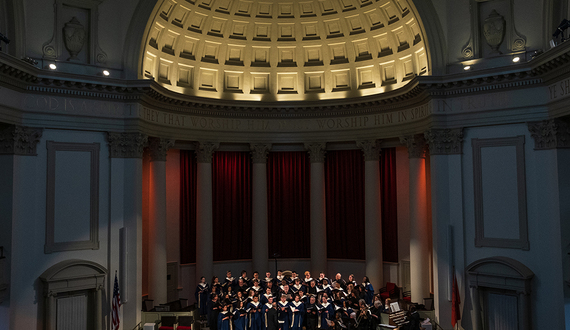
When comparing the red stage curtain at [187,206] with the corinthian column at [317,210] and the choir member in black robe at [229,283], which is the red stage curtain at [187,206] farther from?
the corinthian column at [317,210]

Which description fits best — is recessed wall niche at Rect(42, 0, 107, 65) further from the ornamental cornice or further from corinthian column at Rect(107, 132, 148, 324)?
corinthian column at Rect(107, 132, 148, 324)

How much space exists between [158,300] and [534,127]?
1622 cm

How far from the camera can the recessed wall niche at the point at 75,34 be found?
17.0m

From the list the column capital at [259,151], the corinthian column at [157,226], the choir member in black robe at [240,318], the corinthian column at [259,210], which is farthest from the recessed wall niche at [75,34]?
the choir member in black robe at [240,318]

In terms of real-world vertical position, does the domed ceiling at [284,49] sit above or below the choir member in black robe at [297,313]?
above

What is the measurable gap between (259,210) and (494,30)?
12.8 meters

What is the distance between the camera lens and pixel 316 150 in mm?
22672

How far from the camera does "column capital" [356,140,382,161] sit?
21609 mm

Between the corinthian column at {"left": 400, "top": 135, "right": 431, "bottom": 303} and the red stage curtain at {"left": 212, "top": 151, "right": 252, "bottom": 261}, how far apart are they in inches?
329

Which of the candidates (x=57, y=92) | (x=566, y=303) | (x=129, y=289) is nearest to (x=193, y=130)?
(x=57, y=92)

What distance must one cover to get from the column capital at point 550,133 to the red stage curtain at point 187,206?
48.9 ft

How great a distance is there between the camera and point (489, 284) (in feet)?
54.3

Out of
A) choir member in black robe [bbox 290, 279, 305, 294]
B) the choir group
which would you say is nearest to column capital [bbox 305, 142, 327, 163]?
choir member in black robe [bbox 290, 279, 305, 294]

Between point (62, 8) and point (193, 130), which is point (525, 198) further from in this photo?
point (62, 8)
